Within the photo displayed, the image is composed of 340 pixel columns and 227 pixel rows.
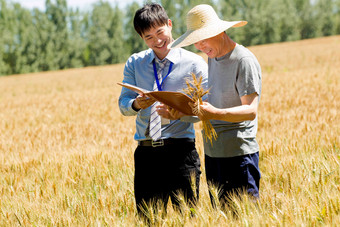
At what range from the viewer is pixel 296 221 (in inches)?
65.1

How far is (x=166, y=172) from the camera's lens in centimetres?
243

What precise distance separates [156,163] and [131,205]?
0.39 metres

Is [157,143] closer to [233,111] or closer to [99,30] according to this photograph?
[233,111]

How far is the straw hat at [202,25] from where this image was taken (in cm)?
192

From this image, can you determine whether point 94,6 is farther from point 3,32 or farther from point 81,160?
point 81,160

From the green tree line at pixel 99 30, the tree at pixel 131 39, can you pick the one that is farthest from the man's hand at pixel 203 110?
the tree at pixel 131 39

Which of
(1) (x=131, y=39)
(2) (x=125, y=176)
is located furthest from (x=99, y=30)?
(2) (x=125, y=176)

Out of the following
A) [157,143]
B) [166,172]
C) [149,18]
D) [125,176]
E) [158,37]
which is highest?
[149,18]

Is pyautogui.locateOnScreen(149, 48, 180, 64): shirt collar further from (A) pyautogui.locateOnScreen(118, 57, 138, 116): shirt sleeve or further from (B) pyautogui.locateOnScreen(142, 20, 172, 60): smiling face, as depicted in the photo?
(A) pyautogui.locateOnScreen(118, 57, 138, 116): shirt sleeve

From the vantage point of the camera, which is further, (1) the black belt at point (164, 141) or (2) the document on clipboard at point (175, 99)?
(1) the black belt at point (164, 141)

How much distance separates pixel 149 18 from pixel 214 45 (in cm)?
46

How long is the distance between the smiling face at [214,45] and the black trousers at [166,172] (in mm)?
658

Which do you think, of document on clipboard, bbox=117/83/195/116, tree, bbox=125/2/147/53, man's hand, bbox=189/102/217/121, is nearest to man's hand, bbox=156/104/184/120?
document on clipboard, bbox=117/83/195/116

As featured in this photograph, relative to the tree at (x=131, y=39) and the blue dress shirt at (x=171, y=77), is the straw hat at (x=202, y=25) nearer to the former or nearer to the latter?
the blue dress shirt at (x=171, y=77)
